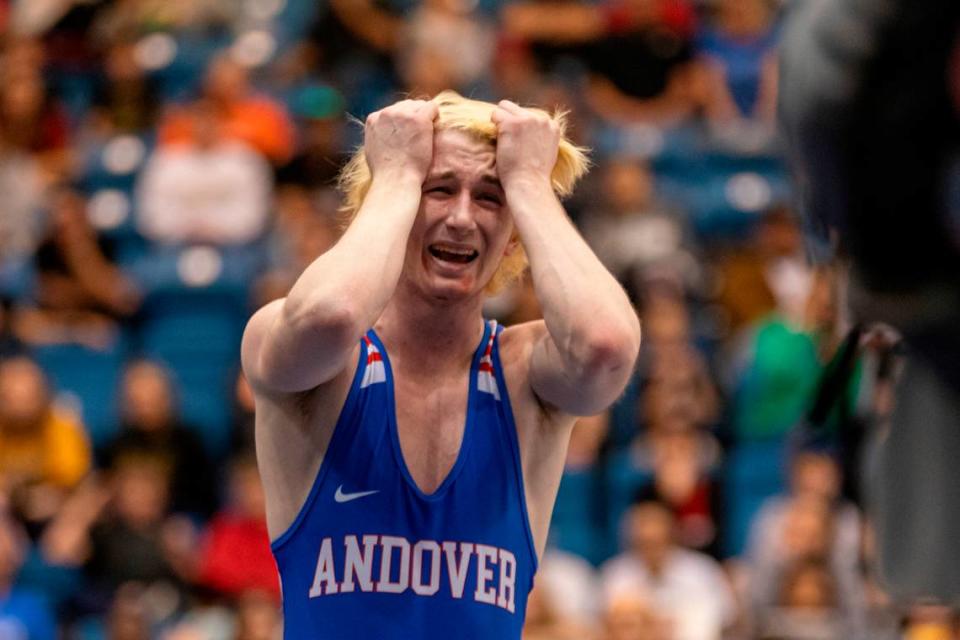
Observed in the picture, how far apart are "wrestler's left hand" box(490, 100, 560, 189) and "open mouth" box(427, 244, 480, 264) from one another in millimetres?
187

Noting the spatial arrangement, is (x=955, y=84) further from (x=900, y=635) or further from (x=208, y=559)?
(x=208, y=559)

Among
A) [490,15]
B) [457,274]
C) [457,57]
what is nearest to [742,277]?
[457,57]

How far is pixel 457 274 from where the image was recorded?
11.5 ft

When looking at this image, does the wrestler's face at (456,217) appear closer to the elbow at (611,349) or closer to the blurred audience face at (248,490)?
the elbow at (611,349)

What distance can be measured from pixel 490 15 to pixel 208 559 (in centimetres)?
671

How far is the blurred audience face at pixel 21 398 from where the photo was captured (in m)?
9.24

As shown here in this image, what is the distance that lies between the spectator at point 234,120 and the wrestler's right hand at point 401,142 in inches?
324

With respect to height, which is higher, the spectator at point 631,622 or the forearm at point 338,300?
the spectator at point 631,622

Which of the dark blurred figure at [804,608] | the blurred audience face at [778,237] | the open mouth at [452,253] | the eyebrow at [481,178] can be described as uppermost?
the blurred audience face at [778,237]

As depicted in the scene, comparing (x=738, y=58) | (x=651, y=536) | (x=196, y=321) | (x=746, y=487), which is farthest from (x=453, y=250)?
(x=738, y=58)

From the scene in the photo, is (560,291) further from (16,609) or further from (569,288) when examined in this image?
(16,609)

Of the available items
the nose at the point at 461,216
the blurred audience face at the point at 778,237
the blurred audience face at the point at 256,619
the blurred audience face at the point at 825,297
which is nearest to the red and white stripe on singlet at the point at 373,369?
the nose at the point at 461,216

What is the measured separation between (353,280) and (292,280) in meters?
7.09

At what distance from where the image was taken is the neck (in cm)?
361
